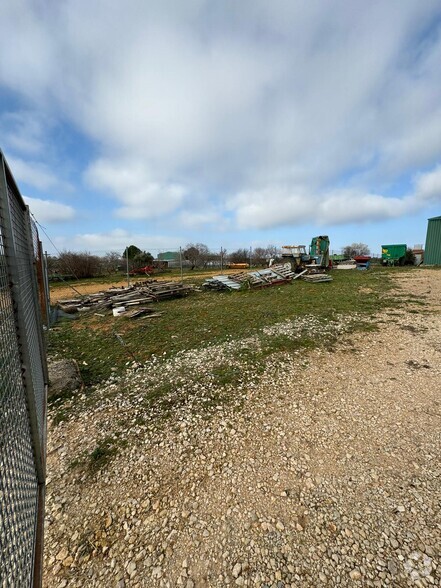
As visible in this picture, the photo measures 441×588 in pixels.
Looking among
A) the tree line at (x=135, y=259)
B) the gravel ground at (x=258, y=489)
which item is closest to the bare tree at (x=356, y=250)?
the tree line at (x=135, y=259)

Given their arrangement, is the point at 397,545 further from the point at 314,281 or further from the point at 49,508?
the point at 314,281

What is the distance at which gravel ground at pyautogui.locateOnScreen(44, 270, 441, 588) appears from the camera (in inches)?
80.2

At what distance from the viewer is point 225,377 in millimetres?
4836

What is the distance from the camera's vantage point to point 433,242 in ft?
77.8

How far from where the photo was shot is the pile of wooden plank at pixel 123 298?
11414 mm

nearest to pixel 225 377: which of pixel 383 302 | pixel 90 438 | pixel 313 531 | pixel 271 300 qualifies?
pixel 90 438

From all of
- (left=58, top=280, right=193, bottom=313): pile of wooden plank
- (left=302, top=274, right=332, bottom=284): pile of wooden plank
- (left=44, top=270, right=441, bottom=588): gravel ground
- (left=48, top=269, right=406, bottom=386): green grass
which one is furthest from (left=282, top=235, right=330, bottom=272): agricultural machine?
(left=44, top=270, right=441, bottom=588): gravel ground

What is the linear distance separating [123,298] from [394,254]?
92.0 ft

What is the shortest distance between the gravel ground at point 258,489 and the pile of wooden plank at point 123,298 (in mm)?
7333

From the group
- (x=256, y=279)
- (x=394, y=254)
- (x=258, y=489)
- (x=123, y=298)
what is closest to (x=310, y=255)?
(x=256, y=279)

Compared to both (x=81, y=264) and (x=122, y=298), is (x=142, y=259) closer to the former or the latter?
(x=81, y=264)

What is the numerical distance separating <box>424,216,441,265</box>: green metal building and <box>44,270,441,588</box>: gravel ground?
83.9 ft

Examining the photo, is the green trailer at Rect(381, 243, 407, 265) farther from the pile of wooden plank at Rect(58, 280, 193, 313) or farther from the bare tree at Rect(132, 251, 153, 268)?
the bare tree at Rect(132, 251, 153, 268)

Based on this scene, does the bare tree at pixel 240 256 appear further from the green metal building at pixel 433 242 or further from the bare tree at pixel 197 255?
the green metal building at pixel 433 242
